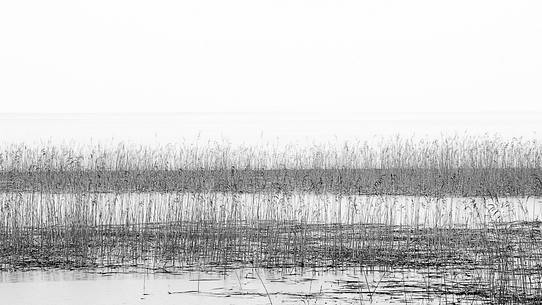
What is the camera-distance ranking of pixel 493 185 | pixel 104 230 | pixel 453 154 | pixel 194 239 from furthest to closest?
1. pixel 453 154
2. pixel 493 185
3. pixel 104 230
4. pixel 194 239

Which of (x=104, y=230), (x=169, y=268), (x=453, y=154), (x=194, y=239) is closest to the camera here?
(x=169, y=268)

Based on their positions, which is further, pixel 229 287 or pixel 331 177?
pixel 331 177

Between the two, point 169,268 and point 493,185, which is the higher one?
point 493,185

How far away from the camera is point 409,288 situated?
6.99 meters

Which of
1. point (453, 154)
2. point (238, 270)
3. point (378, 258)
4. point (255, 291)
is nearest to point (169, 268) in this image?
Answer: point (238, 270)

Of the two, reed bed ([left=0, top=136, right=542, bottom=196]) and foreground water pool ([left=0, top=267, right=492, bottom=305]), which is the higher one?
reed bed ([left=0, top=136, right=542, bottom=196])

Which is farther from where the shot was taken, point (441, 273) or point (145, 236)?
point (145, 236)

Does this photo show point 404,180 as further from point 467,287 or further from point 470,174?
point 467,287

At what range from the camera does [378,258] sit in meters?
8.41

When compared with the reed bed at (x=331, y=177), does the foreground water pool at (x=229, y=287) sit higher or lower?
lower

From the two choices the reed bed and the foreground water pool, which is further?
the reed bed

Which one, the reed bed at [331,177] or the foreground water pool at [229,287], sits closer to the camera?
the foreground water pool at [229,287]

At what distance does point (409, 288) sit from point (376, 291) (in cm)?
27

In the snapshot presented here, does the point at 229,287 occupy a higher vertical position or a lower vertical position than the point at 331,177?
lower
